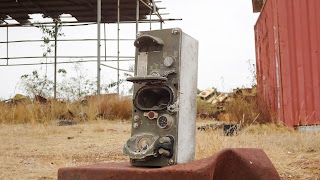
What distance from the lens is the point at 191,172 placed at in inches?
84.0

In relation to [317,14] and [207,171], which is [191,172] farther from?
[317,14]

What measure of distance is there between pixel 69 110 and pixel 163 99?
8.21 metres

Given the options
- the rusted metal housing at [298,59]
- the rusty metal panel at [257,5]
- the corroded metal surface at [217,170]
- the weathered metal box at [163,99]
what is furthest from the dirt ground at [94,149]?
the rusty metal panel at [257,5]

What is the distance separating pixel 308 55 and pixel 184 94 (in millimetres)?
5073

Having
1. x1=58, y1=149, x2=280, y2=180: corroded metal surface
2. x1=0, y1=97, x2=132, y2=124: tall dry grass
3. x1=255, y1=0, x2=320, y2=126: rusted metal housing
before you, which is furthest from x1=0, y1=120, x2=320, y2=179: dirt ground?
x1=0, y1=97, x2=132, y2=124: tall dry grass

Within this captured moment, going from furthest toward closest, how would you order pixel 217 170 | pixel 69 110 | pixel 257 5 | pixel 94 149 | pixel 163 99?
pixel 257 5
pixel 69 110
pixel 94 149
pixel 163 99
pixel 217 170

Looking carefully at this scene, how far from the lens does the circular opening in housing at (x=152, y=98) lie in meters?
2.65

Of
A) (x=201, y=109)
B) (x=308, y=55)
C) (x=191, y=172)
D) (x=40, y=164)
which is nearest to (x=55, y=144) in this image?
(x=40, y=164)

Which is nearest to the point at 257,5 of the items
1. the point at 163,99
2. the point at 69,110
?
the point at 69,110

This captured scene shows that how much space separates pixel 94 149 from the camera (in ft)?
17.6

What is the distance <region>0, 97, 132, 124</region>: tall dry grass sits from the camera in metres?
9.80

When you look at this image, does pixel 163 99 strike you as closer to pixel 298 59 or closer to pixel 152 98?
pixel 152 98

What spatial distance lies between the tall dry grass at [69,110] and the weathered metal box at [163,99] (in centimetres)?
713

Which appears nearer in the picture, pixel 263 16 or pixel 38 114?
pixel 263 16
